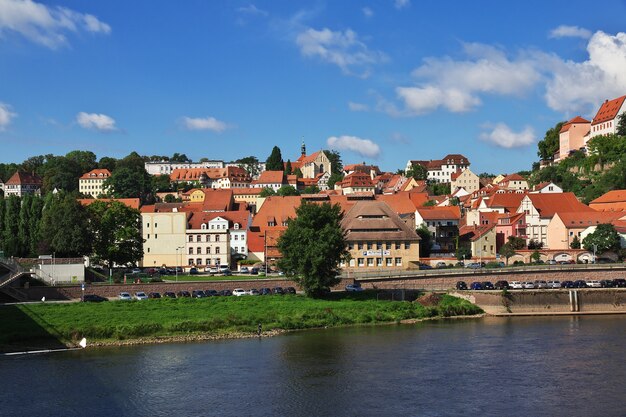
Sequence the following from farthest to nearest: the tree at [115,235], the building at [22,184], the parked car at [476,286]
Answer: the building at [22,184], the tree at [115,235], the parked car at [476,286]

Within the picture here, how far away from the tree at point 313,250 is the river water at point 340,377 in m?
8.06

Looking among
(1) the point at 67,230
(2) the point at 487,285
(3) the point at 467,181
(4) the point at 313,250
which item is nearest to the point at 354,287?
(4) the point at 313,250

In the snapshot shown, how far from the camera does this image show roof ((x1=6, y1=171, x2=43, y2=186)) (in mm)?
159125

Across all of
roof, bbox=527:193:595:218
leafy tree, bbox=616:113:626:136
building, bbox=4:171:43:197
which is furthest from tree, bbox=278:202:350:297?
building, bbox=4:171:43:197

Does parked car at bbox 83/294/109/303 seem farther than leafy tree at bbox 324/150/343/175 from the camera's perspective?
No

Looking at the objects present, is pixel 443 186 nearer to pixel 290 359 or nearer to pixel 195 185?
pixel 195 185

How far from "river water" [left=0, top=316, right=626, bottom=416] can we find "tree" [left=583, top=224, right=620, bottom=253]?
26004 mm

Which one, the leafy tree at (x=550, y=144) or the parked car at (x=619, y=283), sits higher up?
the leafy tree at (x=550, y=144)

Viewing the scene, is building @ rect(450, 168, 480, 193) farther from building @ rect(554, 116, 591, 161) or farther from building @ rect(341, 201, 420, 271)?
building @ rect(341, 201, 420, 271)

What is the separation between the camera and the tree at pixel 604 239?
6975cm

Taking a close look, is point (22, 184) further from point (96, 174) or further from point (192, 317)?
point (192, 317)

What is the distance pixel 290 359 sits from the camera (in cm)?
3784

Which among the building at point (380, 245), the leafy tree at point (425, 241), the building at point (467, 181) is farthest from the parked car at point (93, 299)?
the building at point (467, 181)

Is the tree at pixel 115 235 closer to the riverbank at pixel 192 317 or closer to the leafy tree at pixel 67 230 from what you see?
the leafy tree at pixel 67 230
